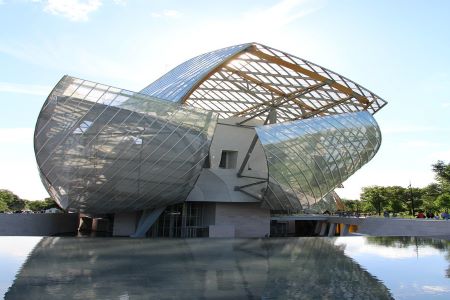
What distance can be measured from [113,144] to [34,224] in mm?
14036

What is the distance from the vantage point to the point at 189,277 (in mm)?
7918

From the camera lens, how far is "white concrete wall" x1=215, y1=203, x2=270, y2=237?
3375cm

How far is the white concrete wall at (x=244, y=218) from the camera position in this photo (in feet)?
111

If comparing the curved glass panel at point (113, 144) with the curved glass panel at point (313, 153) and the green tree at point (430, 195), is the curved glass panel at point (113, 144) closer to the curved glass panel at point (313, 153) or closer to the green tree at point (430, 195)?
the curved glass panel at point (313, 153)

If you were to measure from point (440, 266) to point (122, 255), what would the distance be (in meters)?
9.34

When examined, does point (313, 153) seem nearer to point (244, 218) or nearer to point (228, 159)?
point (244, 218)

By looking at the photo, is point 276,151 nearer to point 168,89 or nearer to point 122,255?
point 168,89

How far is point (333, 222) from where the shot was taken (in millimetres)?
43125

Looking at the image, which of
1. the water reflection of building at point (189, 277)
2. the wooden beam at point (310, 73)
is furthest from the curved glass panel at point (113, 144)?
the water reflection of building at point (189, 277)

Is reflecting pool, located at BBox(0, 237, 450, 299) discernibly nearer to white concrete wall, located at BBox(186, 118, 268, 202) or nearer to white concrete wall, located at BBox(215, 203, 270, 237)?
white concrete wall, located at BBox(186, 118, 268, 202)

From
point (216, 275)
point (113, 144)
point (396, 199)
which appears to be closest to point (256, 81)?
point (113, 144)

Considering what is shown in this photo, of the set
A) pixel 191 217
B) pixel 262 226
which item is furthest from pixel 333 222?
pixel 191 217

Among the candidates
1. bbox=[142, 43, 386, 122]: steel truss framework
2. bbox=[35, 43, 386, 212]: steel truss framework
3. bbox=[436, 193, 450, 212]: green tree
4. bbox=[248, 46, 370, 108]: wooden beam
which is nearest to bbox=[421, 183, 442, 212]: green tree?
bbox=[436, 193, 450, 212]: green tree

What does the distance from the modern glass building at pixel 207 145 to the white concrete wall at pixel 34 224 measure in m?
5.66
